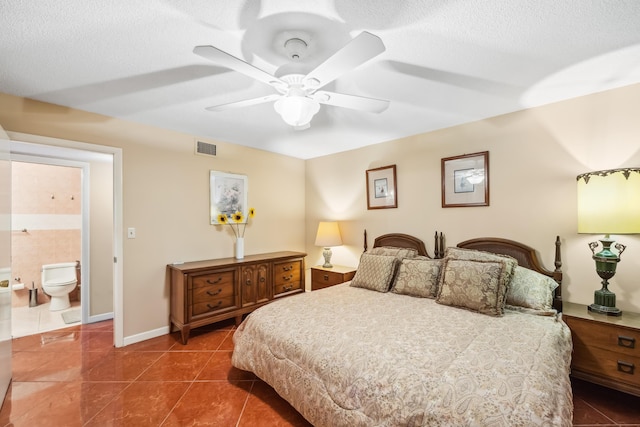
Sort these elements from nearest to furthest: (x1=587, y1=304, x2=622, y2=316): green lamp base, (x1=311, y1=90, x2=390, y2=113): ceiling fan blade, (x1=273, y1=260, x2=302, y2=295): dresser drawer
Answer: (x1=311, y1=90, x2=390, y2=113): ceiling fan blade < (x1=587, y1=304, x2=622, y2=316): green lamp base < (x1=273, y1=260, x2=302, y2=295): dresser drawer

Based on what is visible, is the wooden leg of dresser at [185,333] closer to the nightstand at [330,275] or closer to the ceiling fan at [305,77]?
the nightstand at [330,275]

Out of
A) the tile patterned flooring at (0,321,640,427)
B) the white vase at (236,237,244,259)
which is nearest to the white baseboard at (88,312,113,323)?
the tile patterned flooring at (0,321,640,427)

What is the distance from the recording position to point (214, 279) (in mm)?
3088

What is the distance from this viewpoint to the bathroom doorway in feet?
13.0

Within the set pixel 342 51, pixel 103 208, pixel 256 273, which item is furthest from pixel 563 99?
pixel 103 208

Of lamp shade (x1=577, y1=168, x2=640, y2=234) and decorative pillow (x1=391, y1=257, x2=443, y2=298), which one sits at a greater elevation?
lamp shade (x1=577, y1=168, x2=640, y2=234)

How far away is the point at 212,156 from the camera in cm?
353

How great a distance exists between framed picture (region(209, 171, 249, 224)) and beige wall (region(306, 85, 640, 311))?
1.81 m

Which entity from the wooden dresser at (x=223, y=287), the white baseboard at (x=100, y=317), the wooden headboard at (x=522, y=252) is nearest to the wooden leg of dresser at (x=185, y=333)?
the wooden dresser at (x=223, y=287)

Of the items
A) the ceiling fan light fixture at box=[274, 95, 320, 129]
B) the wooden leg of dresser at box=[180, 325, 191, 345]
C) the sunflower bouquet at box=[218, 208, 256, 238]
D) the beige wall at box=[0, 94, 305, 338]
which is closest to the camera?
the ceiling fan light fixture at box=[274, 95, 320, 129]

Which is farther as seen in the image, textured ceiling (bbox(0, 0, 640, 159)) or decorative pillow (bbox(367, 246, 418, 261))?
decorative pillow (bbox(367, 246, 418, 261))

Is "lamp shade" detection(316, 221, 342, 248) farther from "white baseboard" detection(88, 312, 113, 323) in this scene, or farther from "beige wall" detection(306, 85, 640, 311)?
"white baseboard" detection(88, 312, 113, 323)

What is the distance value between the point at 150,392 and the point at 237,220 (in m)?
2.01

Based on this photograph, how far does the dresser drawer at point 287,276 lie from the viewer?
12.1ft
